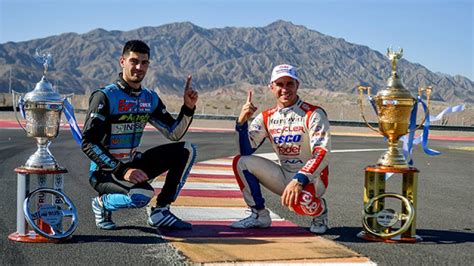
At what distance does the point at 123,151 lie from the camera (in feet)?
19.8

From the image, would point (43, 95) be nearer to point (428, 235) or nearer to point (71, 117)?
point (71, 117)

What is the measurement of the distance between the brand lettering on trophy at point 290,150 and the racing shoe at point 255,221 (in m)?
0.61

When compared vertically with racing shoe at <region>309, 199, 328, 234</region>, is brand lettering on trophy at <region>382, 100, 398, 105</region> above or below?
above

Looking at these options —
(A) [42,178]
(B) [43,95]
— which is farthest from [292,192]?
(B) [43,95]

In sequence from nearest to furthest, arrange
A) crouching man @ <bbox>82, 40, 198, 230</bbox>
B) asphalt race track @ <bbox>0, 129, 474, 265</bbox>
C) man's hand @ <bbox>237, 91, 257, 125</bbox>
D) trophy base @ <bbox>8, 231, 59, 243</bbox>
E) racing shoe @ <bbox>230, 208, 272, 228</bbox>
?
asphalt race track @ <bbox>0, 129, 474, 265</bbox> → trophy base @ <bbox>8, 231, 59, 243</bbox> → crouching man @ <bbox>82, 40, 198, 230</bbox> → man's hand @ <bbox>237, 91, 257, 125</bbox> → racing shoe @ <bbox>230, 208, 272, 228</bbox>

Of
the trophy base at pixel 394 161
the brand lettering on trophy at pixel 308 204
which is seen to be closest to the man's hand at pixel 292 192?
the brand lettering on trophy at pixel 308 204

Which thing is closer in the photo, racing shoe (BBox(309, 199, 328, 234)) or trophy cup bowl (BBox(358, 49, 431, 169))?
trophy cup bowl (BBox(358, 49, 431, 169))

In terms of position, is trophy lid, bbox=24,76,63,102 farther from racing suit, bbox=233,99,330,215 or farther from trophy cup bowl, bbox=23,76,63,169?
racing suit, bbox=233,99,330,215

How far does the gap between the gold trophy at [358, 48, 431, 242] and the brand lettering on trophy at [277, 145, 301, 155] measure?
26.9 inches

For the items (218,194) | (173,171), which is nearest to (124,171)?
(173,171)

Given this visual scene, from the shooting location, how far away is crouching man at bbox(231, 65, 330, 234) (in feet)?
19.5

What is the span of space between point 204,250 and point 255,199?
3.66 feet

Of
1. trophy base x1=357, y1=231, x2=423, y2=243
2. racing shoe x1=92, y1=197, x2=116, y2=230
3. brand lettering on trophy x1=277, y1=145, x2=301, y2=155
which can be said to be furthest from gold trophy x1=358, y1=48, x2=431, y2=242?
racing shoe x1=92, y1=197, x2=116, y2=230

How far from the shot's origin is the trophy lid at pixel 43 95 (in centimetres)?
550
